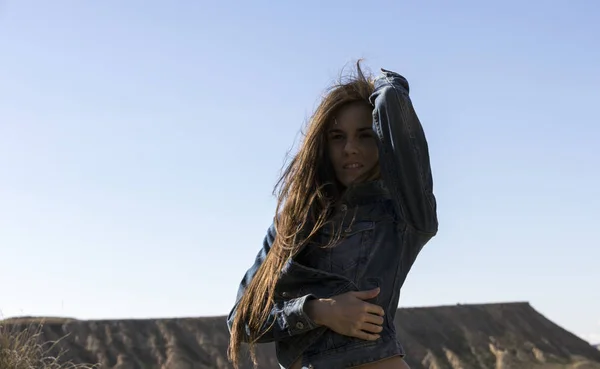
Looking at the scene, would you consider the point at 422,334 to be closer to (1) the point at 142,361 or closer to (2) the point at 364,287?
(1) the point at 142,361

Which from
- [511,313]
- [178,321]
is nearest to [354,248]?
[178,321]

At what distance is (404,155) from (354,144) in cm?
20

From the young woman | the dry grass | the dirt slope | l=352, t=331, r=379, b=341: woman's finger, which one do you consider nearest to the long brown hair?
the young woman

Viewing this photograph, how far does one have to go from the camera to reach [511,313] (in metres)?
53.2

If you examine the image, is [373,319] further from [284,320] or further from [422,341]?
[422,341]

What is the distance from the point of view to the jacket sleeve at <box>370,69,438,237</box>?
103 inches

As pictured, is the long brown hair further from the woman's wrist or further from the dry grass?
the dry grass

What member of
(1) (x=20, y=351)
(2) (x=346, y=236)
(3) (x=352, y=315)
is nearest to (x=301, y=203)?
(2) (x=346, y=236)

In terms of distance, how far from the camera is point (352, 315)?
2.56 m

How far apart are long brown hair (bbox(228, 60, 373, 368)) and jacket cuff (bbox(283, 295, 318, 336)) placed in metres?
0.09

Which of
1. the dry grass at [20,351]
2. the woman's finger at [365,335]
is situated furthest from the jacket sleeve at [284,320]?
the dry grass at [20,351]

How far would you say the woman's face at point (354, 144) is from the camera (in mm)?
2803

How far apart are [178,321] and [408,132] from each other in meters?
44.2

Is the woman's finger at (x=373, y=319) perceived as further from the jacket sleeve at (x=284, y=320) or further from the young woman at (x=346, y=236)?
the jacket sleeve at (x=284, y=320)
